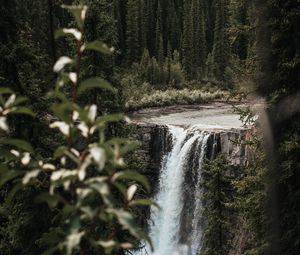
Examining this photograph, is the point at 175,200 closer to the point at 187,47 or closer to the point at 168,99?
the point at 168,99

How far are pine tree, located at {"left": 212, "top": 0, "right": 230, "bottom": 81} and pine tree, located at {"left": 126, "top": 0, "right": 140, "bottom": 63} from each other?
9412 mm

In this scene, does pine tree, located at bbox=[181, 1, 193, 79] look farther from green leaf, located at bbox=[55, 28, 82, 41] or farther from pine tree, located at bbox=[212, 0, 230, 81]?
green leaf, located at bbox=[55, 28, 82, 41]

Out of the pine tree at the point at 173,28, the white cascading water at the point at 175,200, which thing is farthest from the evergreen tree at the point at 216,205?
the pine tree at the point at 173,28

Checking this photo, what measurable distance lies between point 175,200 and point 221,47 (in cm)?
3809

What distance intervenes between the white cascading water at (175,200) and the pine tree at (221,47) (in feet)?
107

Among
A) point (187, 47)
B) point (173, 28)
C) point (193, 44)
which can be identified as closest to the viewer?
point (187, 47)

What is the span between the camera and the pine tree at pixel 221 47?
53219 mm

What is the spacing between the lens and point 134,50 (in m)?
55.9

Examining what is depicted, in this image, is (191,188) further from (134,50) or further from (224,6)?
(224,6)

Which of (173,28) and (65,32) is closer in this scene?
(65,32)

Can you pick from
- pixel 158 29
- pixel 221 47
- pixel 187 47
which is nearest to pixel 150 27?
pixel 158 29

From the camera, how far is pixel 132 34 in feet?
186

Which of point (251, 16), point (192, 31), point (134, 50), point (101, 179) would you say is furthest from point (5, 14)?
point (192, 31)

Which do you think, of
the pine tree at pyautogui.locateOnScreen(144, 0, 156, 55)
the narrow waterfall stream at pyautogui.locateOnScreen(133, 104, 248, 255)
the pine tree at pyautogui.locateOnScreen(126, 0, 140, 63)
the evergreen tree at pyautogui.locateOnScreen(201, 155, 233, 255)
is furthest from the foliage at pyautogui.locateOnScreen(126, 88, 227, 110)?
the pine tree at pyautogui.locateOnScreen(144, 0, 156, 55)
